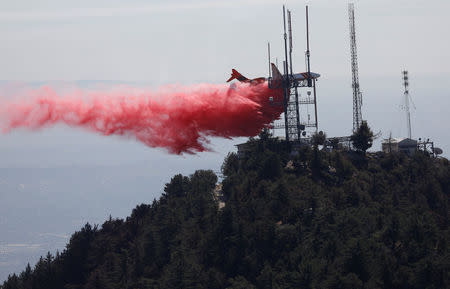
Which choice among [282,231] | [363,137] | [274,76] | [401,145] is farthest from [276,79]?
[401,145]

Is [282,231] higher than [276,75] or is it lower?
lower

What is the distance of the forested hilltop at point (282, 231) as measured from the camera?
4107 inches

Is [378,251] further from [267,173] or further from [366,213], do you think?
[267,173]

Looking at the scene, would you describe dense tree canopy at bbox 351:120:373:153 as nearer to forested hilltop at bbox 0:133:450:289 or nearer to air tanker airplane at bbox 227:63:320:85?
forested hilltop at bbox 0:133:450:289

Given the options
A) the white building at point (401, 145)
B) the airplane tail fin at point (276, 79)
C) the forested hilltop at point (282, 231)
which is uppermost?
the airplane tail fin at point (276, 79)

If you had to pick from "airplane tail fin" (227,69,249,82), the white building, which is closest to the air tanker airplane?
"airplane tail fin" (227,69,249,82)

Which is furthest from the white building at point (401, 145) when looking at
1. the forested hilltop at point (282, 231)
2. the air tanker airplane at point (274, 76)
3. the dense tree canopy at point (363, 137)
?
the air tanker airplane at point (274, 76)

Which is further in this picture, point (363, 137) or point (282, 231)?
point (363, 137)

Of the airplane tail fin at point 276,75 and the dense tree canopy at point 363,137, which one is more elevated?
the airplane tail fin at point 276,75

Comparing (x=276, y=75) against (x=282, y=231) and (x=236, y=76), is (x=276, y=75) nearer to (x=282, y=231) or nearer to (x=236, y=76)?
(x=236, y=76)

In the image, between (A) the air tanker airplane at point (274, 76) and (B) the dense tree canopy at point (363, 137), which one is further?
(B) the dense tree canopy at point (363, 137)

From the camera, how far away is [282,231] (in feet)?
374

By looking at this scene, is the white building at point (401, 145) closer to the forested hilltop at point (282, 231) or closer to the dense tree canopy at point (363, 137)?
the forested hilltop at point (282, 231)

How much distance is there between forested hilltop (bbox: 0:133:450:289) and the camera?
104 meters
